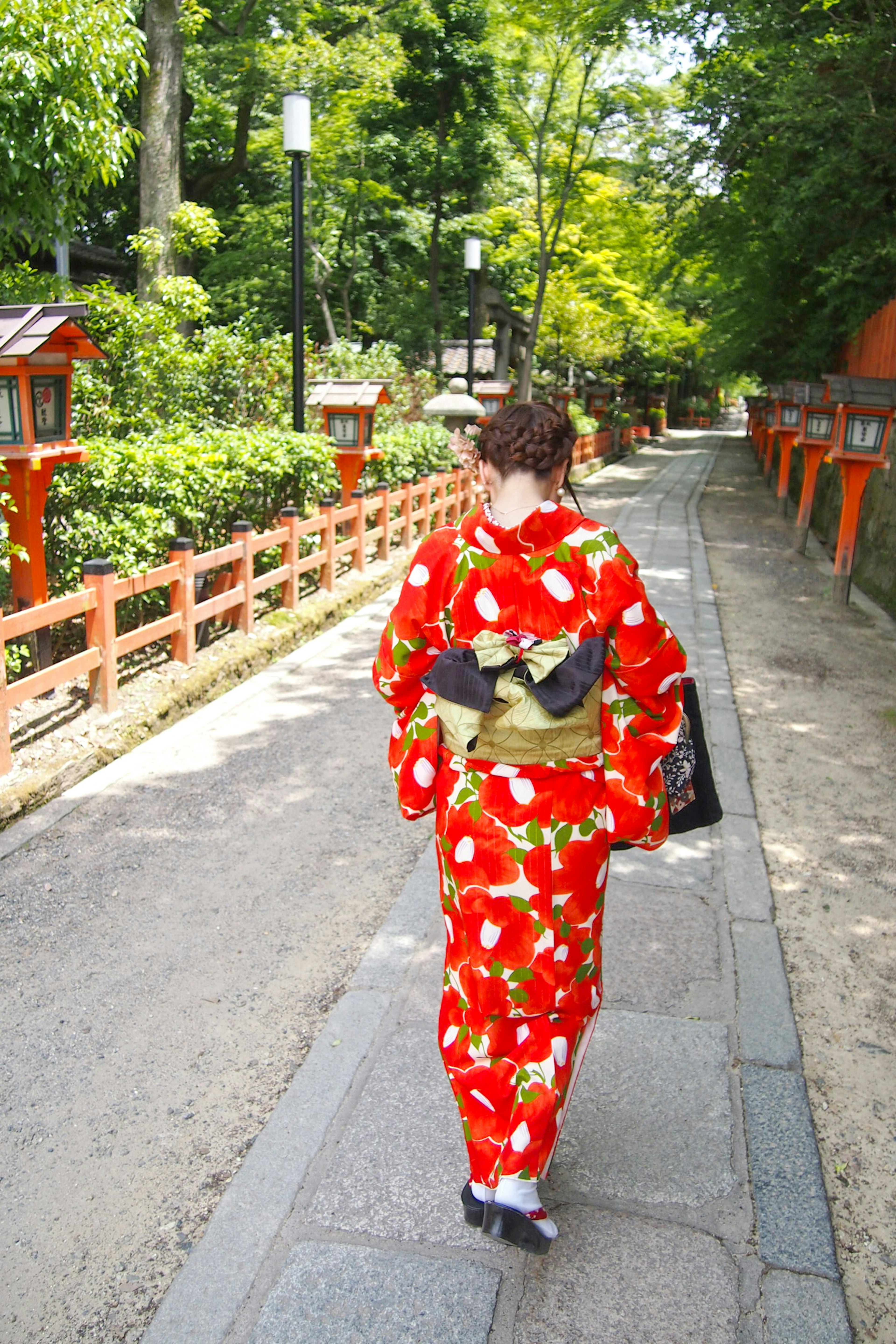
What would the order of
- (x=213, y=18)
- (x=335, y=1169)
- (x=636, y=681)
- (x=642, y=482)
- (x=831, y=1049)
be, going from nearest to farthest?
(x=636, y=681), (x=335, y=1169), (x=831, y=1049), (x=213, y=18), (x=642, y=482)

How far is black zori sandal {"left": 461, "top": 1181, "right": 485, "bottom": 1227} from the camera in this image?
2297mm

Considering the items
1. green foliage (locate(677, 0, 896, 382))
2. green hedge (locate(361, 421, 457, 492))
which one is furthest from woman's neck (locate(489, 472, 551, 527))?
green foliage (locate(677, 0, 896, 382))

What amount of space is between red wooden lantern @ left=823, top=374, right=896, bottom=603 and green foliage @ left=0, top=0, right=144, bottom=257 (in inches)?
221

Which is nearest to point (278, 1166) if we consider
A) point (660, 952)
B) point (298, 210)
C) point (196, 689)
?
point (660, 952)

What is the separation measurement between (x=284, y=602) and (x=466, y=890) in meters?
5.87

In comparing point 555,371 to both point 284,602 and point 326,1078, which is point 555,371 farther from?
point 326,1078

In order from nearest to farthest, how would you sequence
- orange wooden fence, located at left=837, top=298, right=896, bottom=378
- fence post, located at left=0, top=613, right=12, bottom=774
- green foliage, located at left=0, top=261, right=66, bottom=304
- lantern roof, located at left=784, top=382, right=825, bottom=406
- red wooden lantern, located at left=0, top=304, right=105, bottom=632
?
fence post, located at left=0, top=613, right=12, bottom=774 < red wooden lantern, located at left=0, top=304, right=105, bottom=632 < green foliage, located at left=0, top=261, right=66, bottom=304 < lantern roof, located at left=784, top=382, right=825, bottom=406 < orange wooden fence, located at left=837, top=298, right=896, bottom=378

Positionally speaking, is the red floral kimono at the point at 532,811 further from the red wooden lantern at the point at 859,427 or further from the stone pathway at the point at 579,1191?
the red wooden lantern at the point at 859,427

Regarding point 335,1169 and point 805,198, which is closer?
point 335,1169

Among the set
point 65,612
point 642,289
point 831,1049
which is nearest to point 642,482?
point 642,289

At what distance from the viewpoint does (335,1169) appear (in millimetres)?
2531

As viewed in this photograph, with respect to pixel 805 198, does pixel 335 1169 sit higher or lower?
lower

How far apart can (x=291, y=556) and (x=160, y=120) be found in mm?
9296

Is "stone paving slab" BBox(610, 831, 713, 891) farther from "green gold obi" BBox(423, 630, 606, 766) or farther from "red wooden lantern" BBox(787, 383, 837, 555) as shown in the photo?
"red wooden lantern" BBox(787, 383, 837, 555)
